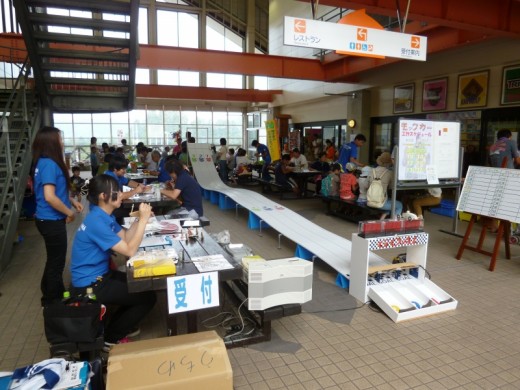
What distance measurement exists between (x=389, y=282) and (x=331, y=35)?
9.78 feet

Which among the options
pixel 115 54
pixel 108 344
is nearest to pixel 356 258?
pixel 108 344

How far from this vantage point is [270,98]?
56.4 ft

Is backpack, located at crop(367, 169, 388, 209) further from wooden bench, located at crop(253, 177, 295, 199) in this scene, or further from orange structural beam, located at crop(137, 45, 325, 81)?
orange structural beam, located at crop(137, 45, 325, 81)

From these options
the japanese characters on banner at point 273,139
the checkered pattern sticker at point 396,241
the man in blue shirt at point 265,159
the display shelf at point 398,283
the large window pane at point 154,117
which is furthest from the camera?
the large window pane at point 154,117

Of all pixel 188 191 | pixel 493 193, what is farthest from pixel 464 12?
pixel 188 191

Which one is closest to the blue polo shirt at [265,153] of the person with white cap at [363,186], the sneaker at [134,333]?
the person with white cap at [363,186]

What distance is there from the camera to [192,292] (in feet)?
8.27

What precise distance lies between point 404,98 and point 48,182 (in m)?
9.18

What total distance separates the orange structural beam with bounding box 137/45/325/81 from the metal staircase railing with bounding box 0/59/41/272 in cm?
326

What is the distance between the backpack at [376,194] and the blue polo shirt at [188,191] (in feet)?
9.97

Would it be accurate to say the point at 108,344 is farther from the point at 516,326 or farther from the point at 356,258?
the point at 516,326

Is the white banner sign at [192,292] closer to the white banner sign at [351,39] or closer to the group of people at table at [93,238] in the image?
the group of people at table at [93,238]

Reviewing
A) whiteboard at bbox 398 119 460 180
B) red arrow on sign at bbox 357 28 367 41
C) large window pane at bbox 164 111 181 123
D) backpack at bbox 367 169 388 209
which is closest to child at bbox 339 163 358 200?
backpack at bbox 367 169 388 209

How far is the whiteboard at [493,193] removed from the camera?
4.53 meters
